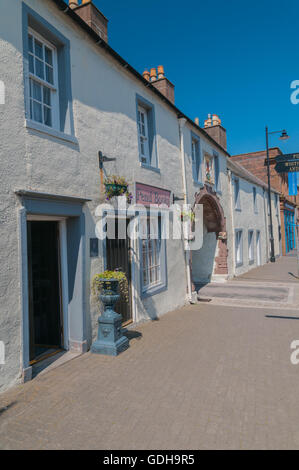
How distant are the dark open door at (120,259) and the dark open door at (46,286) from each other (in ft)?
4.05

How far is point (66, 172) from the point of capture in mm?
5367

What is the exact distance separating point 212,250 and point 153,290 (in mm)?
7606

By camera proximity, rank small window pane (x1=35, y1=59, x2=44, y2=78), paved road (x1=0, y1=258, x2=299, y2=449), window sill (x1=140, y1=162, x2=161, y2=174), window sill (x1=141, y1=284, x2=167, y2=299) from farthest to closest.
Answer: window sill (x1=140, y1=162, x2=161, y2=174)
window sill (x1=141, y1=284, x2=167, y2=299)
small window pane (x1=35, y1=59, x2=44, y2=78)
paved road (x1=0, y1=258, x2=299, y2=449)

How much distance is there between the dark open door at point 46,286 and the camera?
5742 mm

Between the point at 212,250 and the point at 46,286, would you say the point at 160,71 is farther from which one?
the point at 46,286

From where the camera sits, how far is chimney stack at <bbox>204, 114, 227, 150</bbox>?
15455 millimetres

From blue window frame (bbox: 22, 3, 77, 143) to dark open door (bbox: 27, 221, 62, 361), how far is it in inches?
68.2

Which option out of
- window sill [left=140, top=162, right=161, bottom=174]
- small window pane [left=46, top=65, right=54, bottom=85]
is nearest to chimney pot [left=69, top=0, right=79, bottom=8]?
small window pane [left=46, top=65, right=54, bottom=85]

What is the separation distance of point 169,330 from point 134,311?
3.03 feet

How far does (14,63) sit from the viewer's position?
14.8 feet

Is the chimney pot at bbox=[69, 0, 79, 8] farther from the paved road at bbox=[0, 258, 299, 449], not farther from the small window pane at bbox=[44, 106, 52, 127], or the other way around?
the paved road at bbox=[0, 258, 299, 449]

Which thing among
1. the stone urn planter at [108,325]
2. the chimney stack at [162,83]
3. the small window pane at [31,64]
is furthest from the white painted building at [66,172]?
the chimney stack at [162,83]

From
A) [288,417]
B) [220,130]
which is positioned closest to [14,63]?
[288,417]

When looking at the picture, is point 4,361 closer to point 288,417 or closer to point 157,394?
point 157,394
